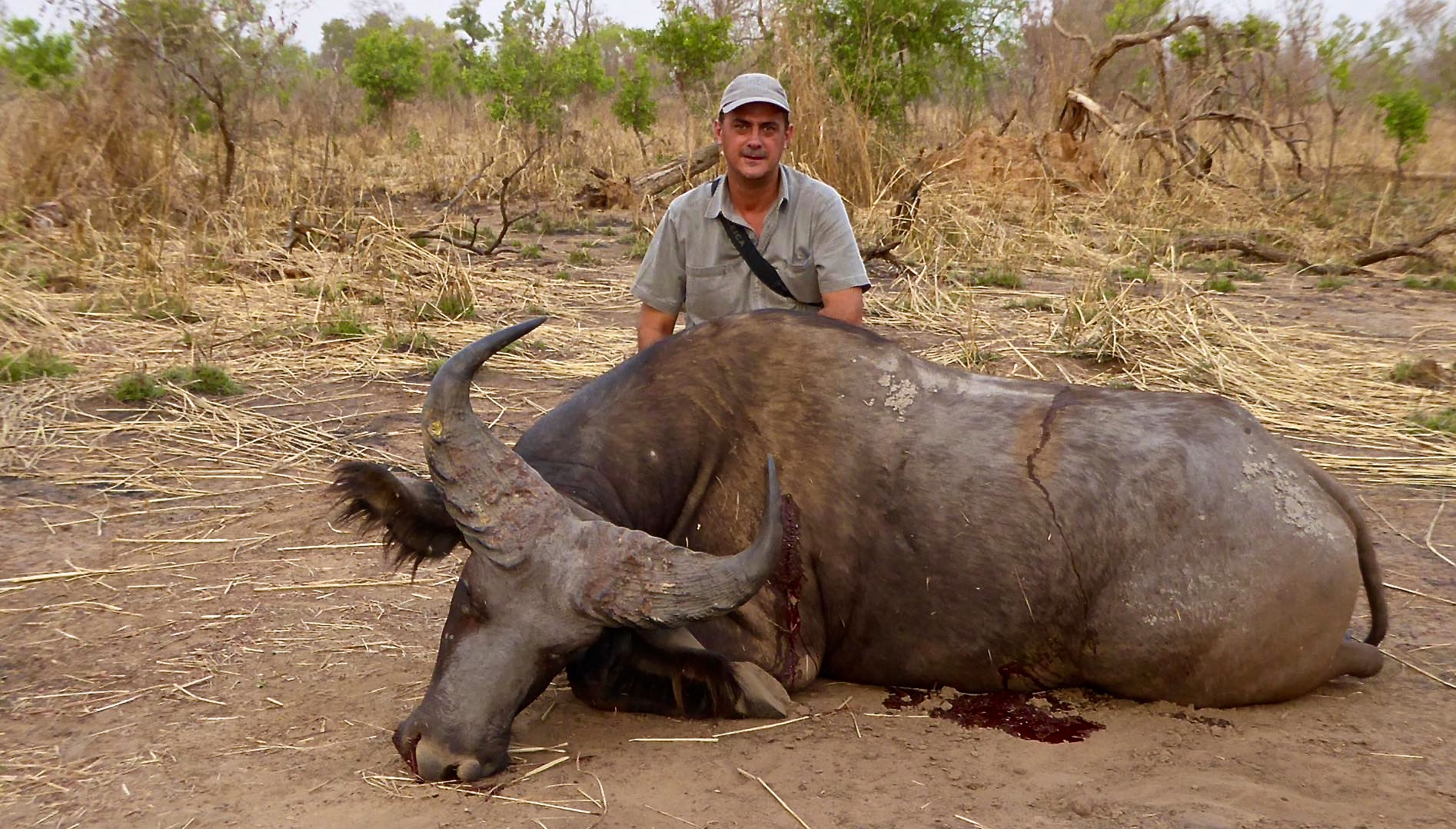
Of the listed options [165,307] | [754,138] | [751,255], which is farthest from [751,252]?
[165,307]

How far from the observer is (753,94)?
16.1ft

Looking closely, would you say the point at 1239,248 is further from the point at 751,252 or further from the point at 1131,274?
the point at 751,252

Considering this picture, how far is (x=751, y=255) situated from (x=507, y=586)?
2518 mm

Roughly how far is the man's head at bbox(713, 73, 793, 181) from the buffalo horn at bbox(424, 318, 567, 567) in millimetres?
2201

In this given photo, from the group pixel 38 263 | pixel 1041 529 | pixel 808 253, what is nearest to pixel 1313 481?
pixel 1041 529

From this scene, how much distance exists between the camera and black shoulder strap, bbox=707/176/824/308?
17.1 feet

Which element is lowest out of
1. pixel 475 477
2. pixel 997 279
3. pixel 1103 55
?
pixel 475 477

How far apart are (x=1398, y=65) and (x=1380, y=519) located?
45.3 ft

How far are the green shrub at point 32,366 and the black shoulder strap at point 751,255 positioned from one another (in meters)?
4.09

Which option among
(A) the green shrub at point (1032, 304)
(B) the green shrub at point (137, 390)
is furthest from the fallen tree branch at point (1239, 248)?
(B) the green shrub at point (137, 390)

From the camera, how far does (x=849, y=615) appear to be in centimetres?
371

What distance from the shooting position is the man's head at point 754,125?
16.2ft

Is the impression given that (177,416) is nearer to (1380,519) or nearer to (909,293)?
(909,293)

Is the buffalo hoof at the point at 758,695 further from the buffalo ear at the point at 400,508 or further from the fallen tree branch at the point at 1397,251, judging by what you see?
the fallen tree branch at the point at 1397,251
